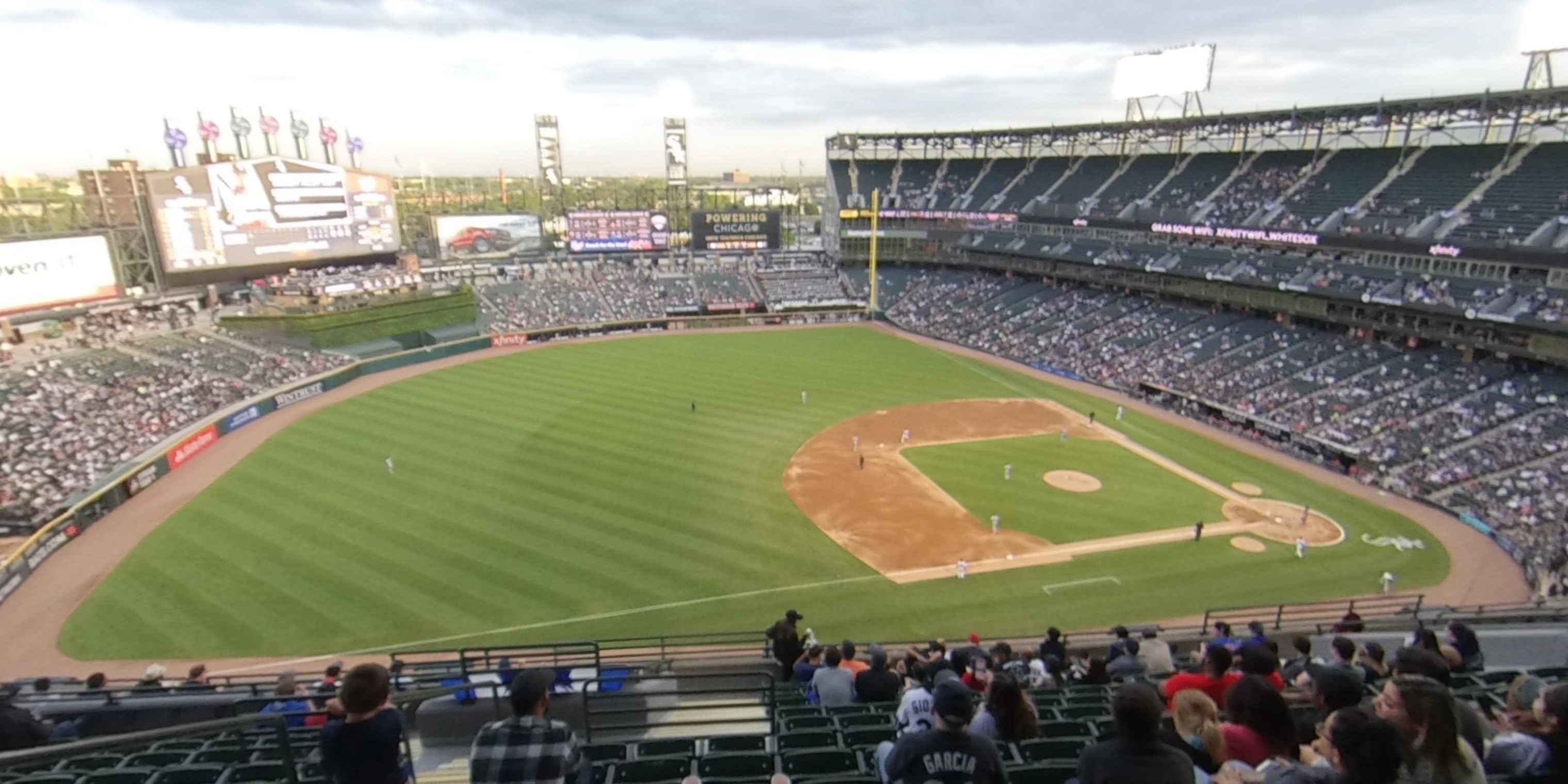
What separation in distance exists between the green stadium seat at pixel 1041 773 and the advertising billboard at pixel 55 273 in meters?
55.0

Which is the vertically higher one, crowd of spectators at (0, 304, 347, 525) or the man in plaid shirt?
the man in plaid shirt

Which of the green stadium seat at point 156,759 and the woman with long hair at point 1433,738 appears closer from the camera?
the woman with long hair at point 1433,738

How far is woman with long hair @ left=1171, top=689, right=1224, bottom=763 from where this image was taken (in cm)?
510

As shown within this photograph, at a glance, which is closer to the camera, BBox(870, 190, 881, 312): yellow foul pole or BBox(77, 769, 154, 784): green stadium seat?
BBox(77, 769, 154, 784): green stadium seat

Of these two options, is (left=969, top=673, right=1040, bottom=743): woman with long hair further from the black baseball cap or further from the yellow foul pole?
the yellow foul pole

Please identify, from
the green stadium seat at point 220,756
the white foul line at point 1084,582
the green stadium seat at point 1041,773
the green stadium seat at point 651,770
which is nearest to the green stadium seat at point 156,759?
the green stadium seat at point 220,756

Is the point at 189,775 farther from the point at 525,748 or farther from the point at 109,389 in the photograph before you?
the point at 109,389

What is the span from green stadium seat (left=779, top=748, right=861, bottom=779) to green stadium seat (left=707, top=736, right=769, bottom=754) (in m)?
0.65

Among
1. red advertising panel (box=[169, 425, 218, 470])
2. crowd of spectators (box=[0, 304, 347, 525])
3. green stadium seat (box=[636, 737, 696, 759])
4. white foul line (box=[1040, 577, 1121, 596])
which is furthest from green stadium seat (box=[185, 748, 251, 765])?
red advertising panel (box=[169, 425, 218, 470])

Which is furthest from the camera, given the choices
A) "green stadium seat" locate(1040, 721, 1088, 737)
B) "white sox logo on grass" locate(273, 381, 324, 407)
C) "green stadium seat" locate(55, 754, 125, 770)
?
"white sox logo on grass" locate(273, 381, 324, 407)

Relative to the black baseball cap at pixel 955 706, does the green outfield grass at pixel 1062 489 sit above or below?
below

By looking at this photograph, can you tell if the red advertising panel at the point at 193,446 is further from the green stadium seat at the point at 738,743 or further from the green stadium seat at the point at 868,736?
the green stadium seat at the point at 868,736

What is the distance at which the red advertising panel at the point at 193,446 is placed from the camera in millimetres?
32969

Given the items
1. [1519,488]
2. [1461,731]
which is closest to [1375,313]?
[1519,488]
